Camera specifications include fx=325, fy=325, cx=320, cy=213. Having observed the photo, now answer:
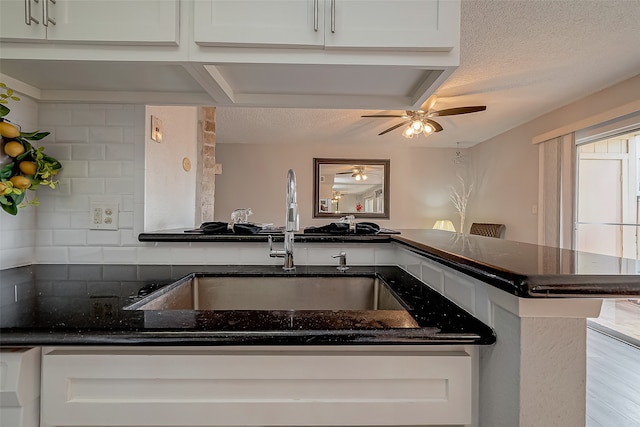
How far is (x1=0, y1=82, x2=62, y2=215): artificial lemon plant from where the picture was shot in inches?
40.6

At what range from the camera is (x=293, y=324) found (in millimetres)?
668

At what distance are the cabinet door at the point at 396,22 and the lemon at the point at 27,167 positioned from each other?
3.59 ft

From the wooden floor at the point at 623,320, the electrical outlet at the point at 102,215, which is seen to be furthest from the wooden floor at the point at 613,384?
the electrical outlet at the point at 102,215

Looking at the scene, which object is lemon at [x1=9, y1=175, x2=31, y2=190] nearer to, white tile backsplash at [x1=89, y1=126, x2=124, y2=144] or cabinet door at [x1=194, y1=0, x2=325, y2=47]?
white tile backsplash at [x1=89, y1=126, x2=124, y2=144]

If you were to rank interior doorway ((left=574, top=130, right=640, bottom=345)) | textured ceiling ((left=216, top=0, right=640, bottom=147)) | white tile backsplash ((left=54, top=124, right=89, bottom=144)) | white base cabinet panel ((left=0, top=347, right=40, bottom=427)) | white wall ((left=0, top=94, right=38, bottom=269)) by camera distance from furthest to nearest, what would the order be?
interior doorway ((left=574, top=130, right=640, bottom=345))
textured ceiling ((left=216, top=0, right=640, bottom=147))
white tile backsplash ((left=54, top=124, right=89, bottom=144))
white wall ((left=0, top=94, right=38, bottom=269))
white base cabinet panel ((left=0, top=347, right=40, bottom=427))

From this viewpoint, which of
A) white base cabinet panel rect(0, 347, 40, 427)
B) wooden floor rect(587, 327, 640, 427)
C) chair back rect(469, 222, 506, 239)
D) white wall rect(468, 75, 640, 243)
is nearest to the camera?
white base cabinet panel rect(0, 347, 40, 427)

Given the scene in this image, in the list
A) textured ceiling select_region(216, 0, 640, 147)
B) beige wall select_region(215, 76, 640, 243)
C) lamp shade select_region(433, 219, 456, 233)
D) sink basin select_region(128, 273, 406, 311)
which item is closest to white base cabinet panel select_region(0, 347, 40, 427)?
sink basin select_region(128, 273, 406, 311)

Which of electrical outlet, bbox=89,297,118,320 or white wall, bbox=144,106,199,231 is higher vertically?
white wall, bbox=144,106,199,231

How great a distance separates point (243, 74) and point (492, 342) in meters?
1.00

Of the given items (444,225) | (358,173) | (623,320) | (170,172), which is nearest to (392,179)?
(358,173)

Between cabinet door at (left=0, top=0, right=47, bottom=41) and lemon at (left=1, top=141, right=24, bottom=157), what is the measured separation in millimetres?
336

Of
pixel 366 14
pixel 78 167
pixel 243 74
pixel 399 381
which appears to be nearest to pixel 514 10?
pixel 366 14

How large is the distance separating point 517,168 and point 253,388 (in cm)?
475

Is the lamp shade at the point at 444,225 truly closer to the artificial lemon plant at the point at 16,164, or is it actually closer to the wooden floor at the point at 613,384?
the wooden floor at the point at 613,384
